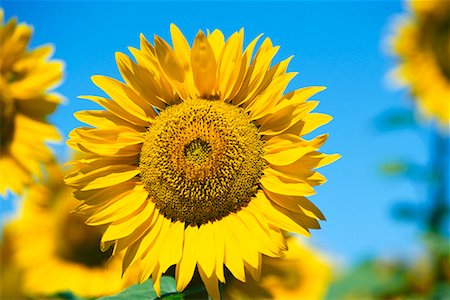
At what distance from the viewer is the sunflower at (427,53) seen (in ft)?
17.3

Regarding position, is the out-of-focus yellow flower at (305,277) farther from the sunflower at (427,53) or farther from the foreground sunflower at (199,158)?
the sunflower at (427,53)

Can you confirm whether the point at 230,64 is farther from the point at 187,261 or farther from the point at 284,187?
the point at 187,261

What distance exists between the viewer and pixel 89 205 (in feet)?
6.22

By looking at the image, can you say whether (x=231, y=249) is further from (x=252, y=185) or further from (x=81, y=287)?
(x=81, y=287)

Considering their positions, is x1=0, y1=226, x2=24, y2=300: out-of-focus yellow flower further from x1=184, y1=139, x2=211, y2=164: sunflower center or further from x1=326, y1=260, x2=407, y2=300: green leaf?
x1=184, y1=139, x2=211, y2=164: sunflower center

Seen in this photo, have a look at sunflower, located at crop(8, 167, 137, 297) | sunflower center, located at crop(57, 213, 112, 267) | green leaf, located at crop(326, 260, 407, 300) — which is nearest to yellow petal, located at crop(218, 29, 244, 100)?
green leaf, located at crop(326, 260, 407, 300)

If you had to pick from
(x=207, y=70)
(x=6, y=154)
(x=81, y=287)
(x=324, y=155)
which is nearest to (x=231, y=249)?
(x=324, y=155)

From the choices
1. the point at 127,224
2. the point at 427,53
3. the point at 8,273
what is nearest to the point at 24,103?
the point at 8,273

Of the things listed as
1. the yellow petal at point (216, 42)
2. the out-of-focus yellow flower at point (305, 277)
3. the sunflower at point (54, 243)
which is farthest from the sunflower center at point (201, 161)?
the sunflower at point (54, 243)

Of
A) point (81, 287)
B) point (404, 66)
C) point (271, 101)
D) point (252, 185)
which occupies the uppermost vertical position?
point (404, 66)

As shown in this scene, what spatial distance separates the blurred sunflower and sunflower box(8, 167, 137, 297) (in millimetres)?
583

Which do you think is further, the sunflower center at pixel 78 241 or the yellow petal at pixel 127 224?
the sunflower center at pixel 78 241

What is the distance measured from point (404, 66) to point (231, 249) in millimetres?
4047

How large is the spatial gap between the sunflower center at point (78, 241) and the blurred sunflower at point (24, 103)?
853mm
